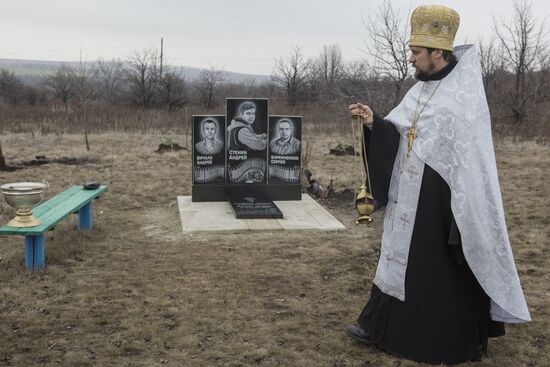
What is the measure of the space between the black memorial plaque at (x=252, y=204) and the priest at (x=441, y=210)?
13.7 feet

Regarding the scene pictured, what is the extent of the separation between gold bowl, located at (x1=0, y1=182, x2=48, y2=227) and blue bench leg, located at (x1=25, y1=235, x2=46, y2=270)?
164 mm

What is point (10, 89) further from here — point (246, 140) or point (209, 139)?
point (246, 140)

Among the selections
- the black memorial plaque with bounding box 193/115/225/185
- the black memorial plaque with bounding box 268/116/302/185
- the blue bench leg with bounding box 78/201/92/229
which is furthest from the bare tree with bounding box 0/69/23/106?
the blue bench leg with bounding box 78/201/92/229

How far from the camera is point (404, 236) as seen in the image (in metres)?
3.78

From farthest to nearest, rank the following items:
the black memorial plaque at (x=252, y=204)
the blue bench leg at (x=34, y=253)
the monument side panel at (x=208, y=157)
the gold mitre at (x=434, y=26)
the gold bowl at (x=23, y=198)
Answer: the monument side panel at (x=208, y=157) < the black memorial plaque at (x=252, y=204) < the blue bench leg at (x=34, y=253) < the gold bowl at (x=23, y=198) < the gold mitre at (x=434, y=26)

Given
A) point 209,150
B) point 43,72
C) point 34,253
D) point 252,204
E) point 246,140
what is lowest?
point 34,253

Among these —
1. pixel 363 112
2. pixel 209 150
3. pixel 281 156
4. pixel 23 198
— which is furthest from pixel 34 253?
pixel 281 156

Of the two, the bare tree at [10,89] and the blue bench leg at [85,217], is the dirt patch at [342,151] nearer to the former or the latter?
the blue bench leg at [85,217]

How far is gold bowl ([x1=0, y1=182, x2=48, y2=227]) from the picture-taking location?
5.46 metres

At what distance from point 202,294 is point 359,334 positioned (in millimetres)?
1634

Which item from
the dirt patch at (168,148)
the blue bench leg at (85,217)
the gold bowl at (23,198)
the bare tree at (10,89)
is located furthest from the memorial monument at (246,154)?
the bare tree at (10,89)

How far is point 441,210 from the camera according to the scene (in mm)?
3666

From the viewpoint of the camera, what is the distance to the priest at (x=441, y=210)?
11.7ft

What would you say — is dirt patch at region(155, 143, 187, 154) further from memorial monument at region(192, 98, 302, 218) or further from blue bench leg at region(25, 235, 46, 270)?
blue bench leg at region(25, 235, 46, 270)
